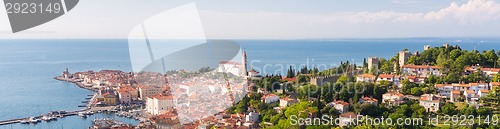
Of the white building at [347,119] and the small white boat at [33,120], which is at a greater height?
the white building at [347,119]

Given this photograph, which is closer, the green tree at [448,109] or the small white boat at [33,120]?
the green tree at [448,109]

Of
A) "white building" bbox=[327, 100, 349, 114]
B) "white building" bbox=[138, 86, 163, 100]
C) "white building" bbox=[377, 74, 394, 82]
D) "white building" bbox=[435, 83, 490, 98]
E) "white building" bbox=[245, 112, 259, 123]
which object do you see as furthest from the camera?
"white building" bbox=[138, 86, 163, 100]

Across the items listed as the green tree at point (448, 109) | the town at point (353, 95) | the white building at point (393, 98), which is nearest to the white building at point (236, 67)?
the town at point (353, 95)

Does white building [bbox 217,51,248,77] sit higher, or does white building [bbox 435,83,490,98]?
white building [bbox 217,51,248,77]

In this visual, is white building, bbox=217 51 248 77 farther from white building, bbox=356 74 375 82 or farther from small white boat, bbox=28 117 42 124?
small white boat, bbox=28 117 42 124

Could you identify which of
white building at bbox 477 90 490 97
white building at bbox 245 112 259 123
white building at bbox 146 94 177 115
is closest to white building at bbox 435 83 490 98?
white building at bbox 477 90 490 97

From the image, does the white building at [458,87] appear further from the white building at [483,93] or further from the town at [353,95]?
the white building at [483,93]

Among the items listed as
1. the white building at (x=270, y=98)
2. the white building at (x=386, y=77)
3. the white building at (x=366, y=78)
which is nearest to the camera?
the white building at (x=270, y=98)

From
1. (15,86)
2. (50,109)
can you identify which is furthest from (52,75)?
(50,109)
